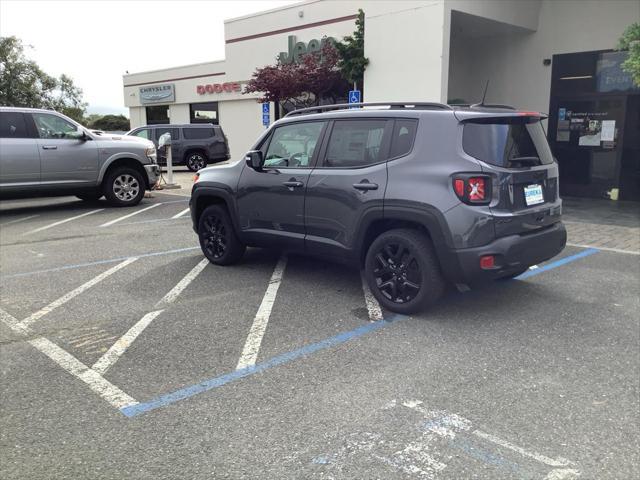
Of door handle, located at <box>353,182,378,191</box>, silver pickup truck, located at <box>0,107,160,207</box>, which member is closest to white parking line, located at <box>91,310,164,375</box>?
door handle, located at <box>353,182,378,191</box>

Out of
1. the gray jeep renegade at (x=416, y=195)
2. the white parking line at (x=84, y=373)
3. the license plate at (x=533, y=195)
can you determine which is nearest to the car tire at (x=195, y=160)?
the gray jeep renegade at (x=416, y=195)

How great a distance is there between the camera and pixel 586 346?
4.31 meters

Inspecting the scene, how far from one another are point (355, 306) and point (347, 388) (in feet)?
5.46

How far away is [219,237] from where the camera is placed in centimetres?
Result: 667

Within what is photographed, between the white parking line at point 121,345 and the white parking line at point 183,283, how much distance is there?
37 cm

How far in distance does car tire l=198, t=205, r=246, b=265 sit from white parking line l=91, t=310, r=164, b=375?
61.7 inches

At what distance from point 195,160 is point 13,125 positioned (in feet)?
35.2

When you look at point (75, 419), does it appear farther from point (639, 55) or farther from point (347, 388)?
point (639, 55)

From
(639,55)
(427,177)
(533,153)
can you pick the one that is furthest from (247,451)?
(639,55)

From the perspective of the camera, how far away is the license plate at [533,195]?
472 centimetres

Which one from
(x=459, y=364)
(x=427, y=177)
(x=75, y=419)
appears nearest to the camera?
(x=75, y=419)

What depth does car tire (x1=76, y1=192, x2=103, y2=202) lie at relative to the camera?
1173cm

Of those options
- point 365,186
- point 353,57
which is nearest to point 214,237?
point 365,186

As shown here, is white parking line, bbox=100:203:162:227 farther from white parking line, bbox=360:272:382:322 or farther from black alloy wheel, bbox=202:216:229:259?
white parking line, bbox=360:272:382:322
